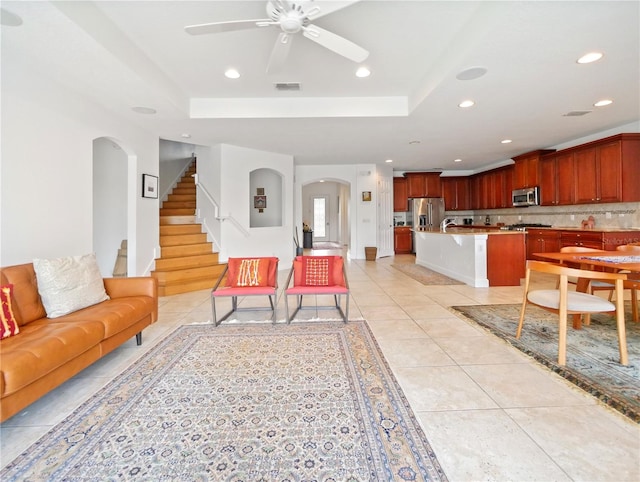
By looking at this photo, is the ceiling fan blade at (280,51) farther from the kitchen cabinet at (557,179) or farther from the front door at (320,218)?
the front door at (320,218)

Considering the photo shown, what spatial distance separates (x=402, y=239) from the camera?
9.60 m

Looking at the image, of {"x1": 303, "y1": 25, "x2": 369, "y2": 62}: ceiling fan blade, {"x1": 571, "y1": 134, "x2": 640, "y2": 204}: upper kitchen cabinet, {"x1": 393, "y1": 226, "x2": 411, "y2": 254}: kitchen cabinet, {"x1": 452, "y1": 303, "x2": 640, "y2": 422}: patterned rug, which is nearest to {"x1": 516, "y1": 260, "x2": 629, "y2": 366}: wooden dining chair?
Answer: {"x1": 452, "y1": 303, "x2": 640, "y2": 422}: patterned rug

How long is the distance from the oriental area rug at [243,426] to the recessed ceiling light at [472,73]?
117 inches

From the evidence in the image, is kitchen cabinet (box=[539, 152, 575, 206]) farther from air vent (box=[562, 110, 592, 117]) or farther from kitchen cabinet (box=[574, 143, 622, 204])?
air vent (box=[562, 110, 592, 117])

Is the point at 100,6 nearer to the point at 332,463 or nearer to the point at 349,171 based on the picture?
the point at 332,463

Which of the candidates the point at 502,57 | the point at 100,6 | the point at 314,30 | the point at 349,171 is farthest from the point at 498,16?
the point at 349,171

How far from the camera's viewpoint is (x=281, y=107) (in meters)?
4.38

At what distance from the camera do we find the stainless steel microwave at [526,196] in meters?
6.54

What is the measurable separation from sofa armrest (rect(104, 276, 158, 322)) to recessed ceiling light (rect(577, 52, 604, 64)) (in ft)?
15.6

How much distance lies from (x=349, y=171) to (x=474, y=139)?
3.52 m

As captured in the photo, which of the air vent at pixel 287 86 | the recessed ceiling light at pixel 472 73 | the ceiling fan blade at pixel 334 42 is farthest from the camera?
the air vent at pixel 287 86

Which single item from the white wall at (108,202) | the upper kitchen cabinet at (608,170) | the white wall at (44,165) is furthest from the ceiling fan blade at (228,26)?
the upper kitchen cabinet at (608,170)

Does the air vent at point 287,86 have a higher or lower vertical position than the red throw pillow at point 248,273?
higher

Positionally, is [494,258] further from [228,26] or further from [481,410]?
[228,26]
